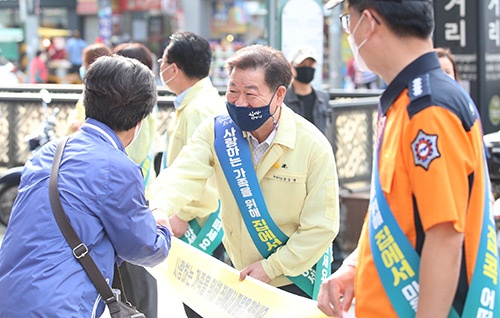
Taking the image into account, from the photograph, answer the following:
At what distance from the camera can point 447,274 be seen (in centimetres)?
224

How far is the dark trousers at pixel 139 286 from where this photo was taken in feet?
17.4

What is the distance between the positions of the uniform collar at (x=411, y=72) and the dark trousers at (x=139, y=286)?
10.5 feet

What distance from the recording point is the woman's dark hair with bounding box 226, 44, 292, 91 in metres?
3.89

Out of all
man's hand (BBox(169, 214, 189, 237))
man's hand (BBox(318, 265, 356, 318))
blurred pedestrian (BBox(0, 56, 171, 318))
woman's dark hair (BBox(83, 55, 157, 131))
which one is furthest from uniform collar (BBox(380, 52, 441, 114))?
man's hand (BBox(169, 214, 189, 237))

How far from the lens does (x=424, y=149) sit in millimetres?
2238

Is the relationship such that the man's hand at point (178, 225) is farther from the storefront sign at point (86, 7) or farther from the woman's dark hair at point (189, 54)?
the storefront sign at point (86, 7)

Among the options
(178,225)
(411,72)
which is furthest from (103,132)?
(178,225)

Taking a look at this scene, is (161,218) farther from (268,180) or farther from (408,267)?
(408,267)

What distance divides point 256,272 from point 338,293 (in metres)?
1.22

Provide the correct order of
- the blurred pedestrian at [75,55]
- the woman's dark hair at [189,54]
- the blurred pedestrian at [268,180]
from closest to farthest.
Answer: the blurred pedestrian at [268,180] → the woman's dark hair at [189,54] → the blurred pedestrian at [75,55]

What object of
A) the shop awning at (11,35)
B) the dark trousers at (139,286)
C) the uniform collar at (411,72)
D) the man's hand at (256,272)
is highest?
the shop awning at (11,35)

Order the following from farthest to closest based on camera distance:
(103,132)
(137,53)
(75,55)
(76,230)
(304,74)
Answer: (75,55), (304,74), (137,53), (103,132), (76,230)


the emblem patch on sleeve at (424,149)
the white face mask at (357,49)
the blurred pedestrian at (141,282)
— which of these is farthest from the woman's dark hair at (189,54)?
the emblem patch on sleeve at (424,149)

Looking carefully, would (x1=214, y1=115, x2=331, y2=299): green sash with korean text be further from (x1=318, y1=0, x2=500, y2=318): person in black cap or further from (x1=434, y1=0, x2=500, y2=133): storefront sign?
(x1=434, y1=0, x2=500, y2=133): storefront sign
